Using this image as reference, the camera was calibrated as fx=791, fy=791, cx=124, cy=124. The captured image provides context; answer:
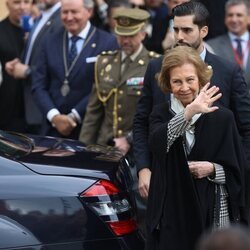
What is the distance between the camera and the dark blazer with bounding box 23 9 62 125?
7565 millimetres

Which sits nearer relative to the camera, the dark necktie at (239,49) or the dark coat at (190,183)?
the dark coat at (190,183)

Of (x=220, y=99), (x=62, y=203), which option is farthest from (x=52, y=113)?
(x=62, y=203)

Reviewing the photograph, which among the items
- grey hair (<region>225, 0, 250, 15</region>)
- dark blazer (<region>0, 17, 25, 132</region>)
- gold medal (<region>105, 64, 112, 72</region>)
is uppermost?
grey hair (<region>225, 0, 250, 15</region>)

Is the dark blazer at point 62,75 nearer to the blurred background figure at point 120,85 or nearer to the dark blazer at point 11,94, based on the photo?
the blurred background figure at point 120,85

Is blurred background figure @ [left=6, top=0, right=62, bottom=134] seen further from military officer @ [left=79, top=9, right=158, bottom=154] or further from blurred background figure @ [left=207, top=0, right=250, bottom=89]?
blurred background figure @ [left=207, top=0, right=250, bottom=89]

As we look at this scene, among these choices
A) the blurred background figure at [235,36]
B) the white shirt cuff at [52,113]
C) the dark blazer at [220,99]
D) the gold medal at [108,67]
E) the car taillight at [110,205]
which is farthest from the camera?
the blurred background figure at [235,36]

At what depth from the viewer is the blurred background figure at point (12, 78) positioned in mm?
7887

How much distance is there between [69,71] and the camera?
22.5ft

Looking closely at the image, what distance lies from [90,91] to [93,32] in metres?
0.55

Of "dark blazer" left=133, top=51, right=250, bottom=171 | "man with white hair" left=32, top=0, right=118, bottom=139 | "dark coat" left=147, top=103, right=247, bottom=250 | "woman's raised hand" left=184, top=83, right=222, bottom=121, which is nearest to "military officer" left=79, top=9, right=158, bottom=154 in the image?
"man with white hair" left=32, top=0, right=118, bottom=139

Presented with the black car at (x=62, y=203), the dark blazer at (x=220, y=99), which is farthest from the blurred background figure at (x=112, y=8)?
the black car at (x=62, y=203)

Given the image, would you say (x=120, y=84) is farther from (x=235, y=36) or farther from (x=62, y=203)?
(x=62, y=203)

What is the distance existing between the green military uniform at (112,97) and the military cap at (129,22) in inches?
7.3

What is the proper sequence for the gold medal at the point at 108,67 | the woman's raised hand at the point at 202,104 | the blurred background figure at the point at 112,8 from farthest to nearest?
the blurred background figure at the point at 112,8, the gold medal at the point at 108,67, the woman's raised hand at the point at 202,104
